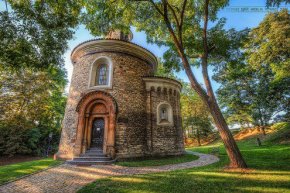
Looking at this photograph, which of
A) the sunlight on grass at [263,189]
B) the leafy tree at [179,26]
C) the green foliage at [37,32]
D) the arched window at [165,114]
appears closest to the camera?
the sunlight on grass at [263,189]

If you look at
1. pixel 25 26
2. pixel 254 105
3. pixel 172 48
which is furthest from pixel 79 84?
pixel 254 105

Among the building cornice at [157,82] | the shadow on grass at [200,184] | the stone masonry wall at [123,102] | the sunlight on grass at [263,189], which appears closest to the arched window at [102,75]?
the stone masonry wall at [123,102]

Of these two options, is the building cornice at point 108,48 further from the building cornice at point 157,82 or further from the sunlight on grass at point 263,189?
the sunlight on grass at point 263,189

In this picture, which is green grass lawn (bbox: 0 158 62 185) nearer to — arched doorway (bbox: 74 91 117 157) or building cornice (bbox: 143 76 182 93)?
arched doorway (bbox: 74 91 117 157)

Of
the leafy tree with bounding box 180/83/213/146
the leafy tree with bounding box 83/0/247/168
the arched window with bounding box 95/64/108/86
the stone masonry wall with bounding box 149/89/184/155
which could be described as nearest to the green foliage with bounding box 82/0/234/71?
the leafy tree with bounding box 83/0/247/168

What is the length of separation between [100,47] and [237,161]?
10.5 metres

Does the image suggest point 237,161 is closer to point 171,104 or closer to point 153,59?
point 171,104

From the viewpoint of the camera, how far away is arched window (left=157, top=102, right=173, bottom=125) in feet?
41.0

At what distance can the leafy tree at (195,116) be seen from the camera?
32250 millimetres

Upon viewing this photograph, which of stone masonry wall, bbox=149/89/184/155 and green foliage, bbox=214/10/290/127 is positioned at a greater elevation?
green foliage, bbox=214/10/290/127

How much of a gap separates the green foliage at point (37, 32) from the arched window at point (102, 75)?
4213mm

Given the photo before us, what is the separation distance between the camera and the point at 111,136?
10.2m

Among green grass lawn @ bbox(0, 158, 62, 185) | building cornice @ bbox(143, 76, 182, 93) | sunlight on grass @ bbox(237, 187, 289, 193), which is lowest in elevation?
green grass lawn @ bbox(0, 158, 62, 185)

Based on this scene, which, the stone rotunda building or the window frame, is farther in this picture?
the window frame
